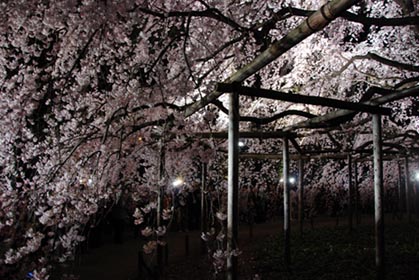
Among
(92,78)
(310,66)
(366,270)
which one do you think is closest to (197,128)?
(92,78)

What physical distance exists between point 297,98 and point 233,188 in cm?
196

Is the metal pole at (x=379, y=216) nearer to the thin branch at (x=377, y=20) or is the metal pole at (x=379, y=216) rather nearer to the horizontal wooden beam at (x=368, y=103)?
the horizontal wooden beam at (x=368, y=103)

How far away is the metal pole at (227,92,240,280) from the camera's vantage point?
14.8 ft

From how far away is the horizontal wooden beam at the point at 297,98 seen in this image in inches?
192

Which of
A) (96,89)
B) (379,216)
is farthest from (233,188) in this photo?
(96,89)

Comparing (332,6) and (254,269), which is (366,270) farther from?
(332,6)

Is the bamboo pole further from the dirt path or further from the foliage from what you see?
the dirt path

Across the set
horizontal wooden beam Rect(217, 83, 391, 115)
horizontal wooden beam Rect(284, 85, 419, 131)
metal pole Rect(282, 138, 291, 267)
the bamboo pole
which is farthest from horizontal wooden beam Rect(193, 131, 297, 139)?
the bamboo pole

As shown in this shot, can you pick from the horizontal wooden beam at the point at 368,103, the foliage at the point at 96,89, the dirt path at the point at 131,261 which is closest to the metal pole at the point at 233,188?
the foliage at the point at 96,89

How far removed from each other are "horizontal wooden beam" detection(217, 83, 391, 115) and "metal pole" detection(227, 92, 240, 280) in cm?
13

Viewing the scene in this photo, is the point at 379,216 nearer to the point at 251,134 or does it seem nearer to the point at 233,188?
the point at 251,134

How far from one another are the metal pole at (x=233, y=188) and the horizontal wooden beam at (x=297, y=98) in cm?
13

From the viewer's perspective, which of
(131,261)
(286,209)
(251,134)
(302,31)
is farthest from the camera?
(131,261)

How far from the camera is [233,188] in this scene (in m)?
4.62
